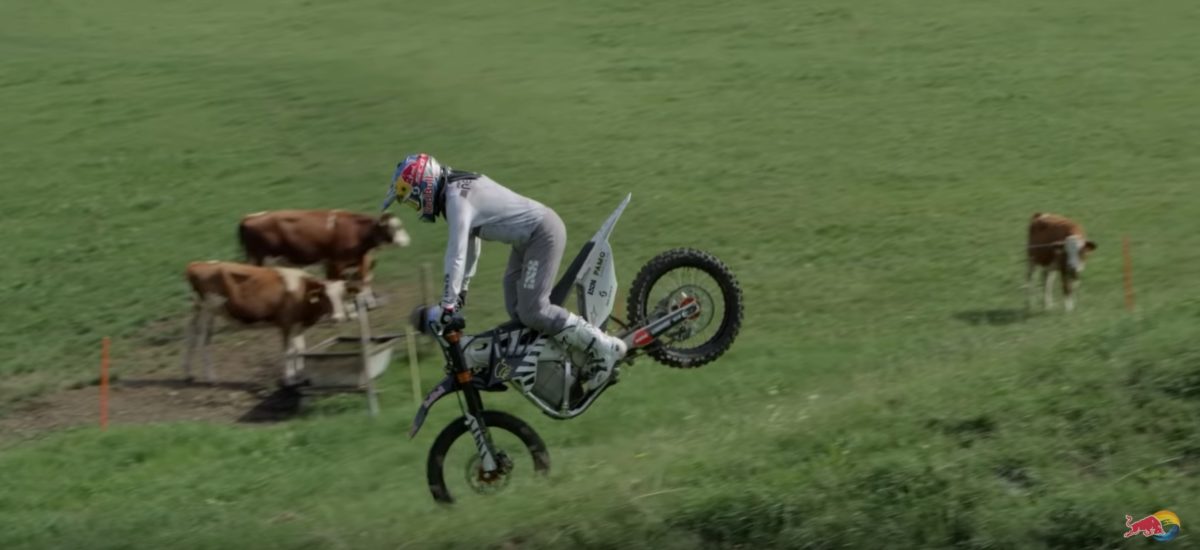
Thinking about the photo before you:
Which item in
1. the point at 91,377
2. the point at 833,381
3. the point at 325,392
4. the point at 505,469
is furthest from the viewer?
the point at 91,377

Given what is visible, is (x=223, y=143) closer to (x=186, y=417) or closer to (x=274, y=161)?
(x=274, y=161)

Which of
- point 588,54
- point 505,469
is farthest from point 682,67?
point 505,469

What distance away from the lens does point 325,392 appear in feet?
55.3

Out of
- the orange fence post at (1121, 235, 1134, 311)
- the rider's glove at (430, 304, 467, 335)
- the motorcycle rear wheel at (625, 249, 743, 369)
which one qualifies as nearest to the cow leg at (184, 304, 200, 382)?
the motorcycle rear wheel at (625, 249, 743, 369)

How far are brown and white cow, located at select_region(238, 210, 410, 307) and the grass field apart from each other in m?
0.74

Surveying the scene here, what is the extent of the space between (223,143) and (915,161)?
1297 cm

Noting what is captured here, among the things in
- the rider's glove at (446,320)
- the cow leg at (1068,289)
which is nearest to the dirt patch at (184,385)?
the rider's glove at (446,320)

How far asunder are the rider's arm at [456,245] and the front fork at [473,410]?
0.33 metres

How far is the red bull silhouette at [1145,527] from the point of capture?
817 cm

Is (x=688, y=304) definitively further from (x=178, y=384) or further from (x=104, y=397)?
(x=178, y=384)

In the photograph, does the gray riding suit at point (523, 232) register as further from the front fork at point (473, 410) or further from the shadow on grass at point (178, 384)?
the shadow on grass at point (178, 384)

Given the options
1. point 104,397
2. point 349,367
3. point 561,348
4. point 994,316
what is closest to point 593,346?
point 561,348

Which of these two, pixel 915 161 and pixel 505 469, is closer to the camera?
pixel 505 469

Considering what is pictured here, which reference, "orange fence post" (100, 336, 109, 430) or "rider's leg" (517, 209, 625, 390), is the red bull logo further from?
"orange fence post" (100, 336, 109, 430)
